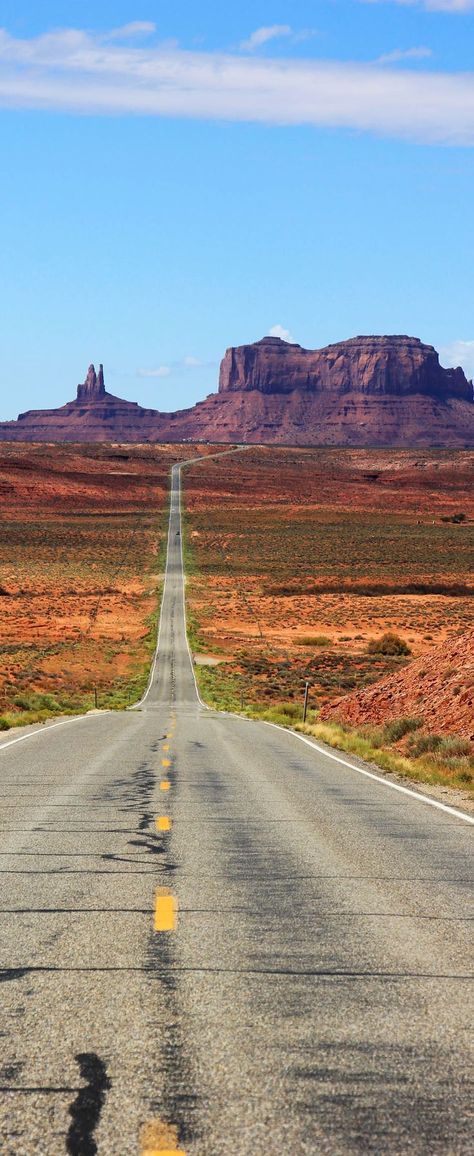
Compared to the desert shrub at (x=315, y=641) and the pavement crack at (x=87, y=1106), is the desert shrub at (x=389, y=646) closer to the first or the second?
the desert shrub at (x=315, y=641)

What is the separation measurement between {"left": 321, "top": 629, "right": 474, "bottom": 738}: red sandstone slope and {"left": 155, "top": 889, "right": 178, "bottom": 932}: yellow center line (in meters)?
13.2

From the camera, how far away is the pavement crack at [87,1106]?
3.88 meters

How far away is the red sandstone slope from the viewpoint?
21.8 meters

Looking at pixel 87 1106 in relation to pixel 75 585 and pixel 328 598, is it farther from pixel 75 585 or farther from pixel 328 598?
pixel 75 585

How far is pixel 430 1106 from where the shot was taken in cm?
420

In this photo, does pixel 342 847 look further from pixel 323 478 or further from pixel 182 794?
pixel 323 478

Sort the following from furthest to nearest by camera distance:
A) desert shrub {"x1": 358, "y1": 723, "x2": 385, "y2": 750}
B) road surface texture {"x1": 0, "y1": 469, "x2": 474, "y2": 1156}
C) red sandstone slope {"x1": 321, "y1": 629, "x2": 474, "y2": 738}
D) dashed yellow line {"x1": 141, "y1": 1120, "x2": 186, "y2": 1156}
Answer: desert shrub {"x1": 358, "y1": 723, "x2": 385, "y2": 750} → red sandstone slope {"x1": 321, "y1": 629, "x2": 474, "y2": 738} → road surface texture {"x1": 0, "y1": 469, "x2": 474, "y2": 1156} → dashed yellow line {"x1": 141, "y1": 1120, "x2": 186, "y2": 1156}

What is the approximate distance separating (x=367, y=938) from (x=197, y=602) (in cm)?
7602

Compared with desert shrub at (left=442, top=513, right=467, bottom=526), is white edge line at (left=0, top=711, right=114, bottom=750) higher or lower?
lower

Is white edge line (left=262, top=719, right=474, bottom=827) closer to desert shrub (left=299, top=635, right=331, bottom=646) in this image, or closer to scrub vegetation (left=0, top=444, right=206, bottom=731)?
scrub vegetation (left=0, top=444, right=206, bottom=731)

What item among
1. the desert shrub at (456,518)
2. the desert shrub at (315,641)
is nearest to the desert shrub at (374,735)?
the desert shrub at (315,641)

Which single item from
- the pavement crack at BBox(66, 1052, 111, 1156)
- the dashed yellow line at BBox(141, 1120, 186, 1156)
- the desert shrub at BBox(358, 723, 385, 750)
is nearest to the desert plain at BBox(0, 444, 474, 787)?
the desert shrub at BBox(358, 723, 385, 750)

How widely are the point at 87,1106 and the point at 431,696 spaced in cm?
2069

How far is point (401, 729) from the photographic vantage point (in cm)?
2280
